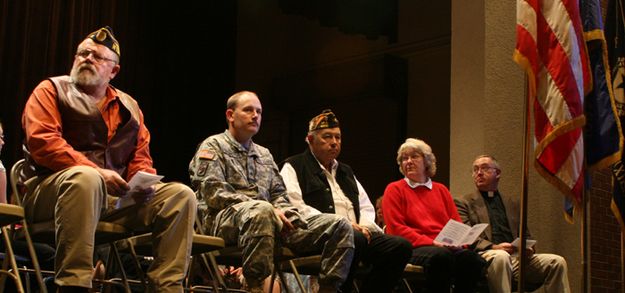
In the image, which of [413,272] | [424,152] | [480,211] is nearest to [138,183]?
[413,272]

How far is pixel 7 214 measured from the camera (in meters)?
3.52

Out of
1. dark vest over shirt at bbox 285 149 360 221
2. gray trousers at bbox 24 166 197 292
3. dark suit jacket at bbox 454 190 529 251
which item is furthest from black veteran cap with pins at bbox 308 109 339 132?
gray trousers at bbox 24 166 197 292

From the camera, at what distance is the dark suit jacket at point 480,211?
6156 mm

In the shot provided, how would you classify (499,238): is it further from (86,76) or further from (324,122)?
(86,76)

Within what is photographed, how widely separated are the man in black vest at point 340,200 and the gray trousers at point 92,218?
113 centimetres

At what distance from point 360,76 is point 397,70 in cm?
45

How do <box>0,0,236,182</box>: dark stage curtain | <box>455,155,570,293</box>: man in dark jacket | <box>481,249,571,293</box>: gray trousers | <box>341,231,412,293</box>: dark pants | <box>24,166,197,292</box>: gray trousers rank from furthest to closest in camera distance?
<box>0,0,236,182</box>: dark stage curtain → <box>481,249,571,293</box>: gray trousers → <box>455,155,570,293</box>: man in dark jacket → <box>341,231,412,293</box>: dark pants → <box>24,166,197,292</box>: gray trousers

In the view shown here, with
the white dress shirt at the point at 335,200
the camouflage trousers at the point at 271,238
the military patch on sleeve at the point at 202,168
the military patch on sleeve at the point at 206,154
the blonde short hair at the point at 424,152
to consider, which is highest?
the blonde short hair at the point at 424,152

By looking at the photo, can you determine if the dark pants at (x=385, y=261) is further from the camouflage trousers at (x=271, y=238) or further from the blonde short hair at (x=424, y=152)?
the blonde short hair at (x=424, y=152)

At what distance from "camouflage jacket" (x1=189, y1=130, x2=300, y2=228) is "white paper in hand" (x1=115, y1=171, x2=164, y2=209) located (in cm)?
70

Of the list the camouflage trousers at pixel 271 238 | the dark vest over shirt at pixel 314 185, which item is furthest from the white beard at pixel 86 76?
the dark vest over shirt at pixel 314 185

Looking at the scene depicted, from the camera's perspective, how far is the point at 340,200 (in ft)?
17.7

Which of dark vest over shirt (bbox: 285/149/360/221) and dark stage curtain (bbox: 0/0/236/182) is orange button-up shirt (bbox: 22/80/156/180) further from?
dark stage curtain (bbox: 0/0/236/182)

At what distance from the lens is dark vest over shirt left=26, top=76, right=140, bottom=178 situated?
4.06 m
